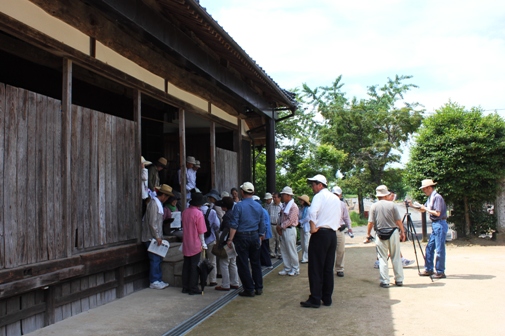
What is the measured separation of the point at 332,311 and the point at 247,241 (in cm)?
163

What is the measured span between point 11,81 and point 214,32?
2999 millimetres

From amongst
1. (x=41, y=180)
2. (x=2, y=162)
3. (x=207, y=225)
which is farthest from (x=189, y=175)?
(x=2, y=162)

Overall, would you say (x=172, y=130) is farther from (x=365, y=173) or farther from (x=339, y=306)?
(x=365, y=173)

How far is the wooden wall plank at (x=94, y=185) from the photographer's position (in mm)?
5617

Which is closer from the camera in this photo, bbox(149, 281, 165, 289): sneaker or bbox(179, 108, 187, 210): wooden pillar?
bbox(149, 281, 165, 289): sneaker

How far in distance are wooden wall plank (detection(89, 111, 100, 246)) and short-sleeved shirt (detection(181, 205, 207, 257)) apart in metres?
1.32

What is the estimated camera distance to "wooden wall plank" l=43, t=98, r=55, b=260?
4.82 m

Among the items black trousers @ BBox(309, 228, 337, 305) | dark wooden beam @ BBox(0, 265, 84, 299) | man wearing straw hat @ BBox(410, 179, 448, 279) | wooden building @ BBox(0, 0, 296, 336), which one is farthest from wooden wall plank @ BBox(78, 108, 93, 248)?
man wearing straw hat @ BBox(410, 179, 448, 279)

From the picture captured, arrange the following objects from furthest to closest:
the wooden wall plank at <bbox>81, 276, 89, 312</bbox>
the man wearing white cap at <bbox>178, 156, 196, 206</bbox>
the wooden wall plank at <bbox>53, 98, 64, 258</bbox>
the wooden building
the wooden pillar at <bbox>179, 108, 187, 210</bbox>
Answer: the man wearing white cap at <bbox>178, 156, 196, 206</bbox> → the wooden pillar at <bbox>179, 108, 187, 210</bbox> → the wooden wall plank at <bbox>81, 276, 89, 312</bbox> → the wooden wall plank at <bbox>53, 98, 64, 258</bbox> → the wooden building

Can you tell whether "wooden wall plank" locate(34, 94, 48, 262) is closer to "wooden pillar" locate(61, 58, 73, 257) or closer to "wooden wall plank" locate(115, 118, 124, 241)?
"wooden pillar" locate(61, 58, 73, 257)

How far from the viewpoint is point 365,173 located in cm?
2698

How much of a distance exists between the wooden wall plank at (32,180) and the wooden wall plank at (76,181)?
58 centimetres

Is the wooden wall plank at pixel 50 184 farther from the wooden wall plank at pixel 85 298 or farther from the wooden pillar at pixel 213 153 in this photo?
the wooden pillar at pixel 213 153

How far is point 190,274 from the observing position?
6520mm
